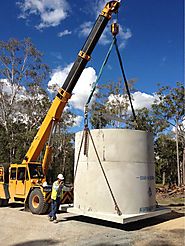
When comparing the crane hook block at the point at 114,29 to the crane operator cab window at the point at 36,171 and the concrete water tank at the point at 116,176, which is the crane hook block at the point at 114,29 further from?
the crane operator cab window at the point at 36,171

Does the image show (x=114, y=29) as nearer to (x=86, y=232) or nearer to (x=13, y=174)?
(x=86, y=232)

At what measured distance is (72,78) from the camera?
12.2 meters

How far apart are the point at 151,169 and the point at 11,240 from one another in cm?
485

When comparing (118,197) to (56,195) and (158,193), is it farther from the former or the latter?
(158,193)

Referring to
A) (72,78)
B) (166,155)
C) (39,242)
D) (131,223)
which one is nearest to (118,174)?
(131,223)

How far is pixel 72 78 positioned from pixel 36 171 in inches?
172

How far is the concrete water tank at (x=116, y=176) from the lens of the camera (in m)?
8.62

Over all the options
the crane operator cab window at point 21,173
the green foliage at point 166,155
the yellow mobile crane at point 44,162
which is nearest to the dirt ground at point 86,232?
the yellow mobile crane at point 44,162

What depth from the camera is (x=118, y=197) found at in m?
8.59

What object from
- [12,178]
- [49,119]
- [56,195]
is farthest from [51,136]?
[56,195]

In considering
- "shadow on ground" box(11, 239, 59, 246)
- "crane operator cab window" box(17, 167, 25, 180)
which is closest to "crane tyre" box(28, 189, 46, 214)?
"crane operator cab window" box(17, 167, 25, 180)

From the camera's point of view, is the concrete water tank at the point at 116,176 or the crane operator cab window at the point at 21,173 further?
the crane operator cab window at the point at 21,173

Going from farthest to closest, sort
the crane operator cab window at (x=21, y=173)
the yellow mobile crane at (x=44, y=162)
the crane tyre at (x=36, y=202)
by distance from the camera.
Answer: the crane operator cab window at (x=21, y=173) < the yellow mobile crane at (x=44, y=162) < the crane tyre at (x=36, y=202)

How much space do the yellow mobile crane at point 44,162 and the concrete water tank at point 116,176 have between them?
272 cm
